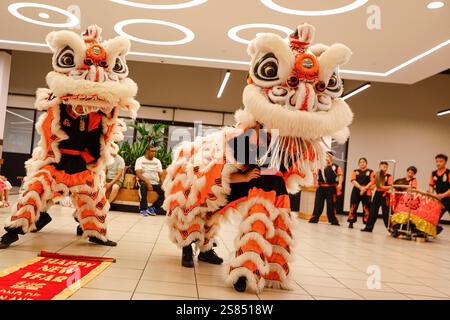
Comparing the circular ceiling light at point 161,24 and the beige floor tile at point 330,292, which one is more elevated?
the circular ceiling light at point 161,24

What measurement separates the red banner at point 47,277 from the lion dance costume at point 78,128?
591 millimetres

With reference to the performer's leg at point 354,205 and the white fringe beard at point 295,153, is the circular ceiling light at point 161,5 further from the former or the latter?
the performer's leg at point 354,205

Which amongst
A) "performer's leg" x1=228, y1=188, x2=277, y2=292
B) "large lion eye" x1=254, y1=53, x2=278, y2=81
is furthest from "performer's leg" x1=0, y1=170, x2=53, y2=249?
"large lion eye" x1=254, y1=53, x2=278, y2=81

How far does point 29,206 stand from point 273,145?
1.87m

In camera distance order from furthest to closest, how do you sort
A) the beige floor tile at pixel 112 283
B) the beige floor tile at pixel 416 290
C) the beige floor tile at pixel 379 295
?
the beige floor tile at pixel 416 290 < the beige floor tile at pixel 379 295 < the beige floor tile at pixel 112 283

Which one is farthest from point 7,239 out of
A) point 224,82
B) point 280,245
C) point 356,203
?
point 224,82

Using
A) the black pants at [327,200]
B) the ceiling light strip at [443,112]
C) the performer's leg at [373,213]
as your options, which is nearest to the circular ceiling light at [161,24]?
the black pants at [327,200]

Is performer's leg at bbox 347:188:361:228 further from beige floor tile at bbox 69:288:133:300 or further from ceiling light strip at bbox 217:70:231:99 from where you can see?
beige floor tile at bbox 69:288:133:300

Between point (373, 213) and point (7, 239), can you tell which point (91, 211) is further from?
point (373, 213)

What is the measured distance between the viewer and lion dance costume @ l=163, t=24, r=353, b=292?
7.85 ft

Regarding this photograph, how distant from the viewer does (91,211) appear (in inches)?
133

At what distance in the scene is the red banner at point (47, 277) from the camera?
1.93 m

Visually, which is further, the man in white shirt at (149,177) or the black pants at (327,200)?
the black pants at (327,200)

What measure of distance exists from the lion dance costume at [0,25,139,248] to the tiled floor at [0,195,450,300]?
1.02ft
